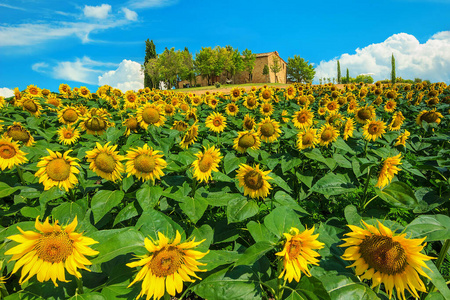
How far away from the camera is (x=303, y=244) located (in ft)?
5.08

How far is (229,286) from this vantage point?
1.68 meters

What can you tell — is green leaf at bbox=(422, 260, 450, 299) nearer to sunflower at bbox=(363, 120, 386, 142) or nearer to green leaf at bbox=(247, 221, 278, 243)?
green leaf at bbox=(247, 221, 278, 243)

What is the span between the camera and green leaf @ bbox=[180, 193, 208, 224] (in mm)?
2265

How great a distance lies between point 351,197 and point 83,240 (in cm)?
399

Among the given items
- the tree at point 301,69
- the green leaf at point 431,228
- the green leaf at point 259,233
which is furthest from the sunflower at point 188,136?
the tree at point 301,69

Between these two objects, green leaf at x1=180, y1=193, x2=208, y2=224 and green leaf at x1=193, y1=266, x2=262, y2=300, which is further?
green leaf at x1=180, y1=193, x2=208, y2=224

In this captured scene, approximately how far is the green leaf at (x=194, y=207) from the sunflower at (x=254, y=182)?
54 centimetres

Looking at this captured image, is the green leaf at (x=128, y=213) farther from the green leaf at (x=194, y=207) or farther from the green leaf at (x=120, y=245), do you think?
the green leaf at (x=120, y=245)

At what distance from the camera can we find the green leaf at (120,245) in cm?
151

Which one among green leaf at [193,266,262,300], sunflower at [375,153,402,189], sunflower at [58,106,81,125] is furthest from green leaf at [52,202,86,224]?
sunflower at [58,106,81,125]

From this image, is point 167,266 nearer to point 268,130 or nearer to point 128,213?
point 128,213

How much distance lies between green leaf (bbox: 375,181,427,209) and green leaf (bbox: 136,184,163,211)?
7.90 ft

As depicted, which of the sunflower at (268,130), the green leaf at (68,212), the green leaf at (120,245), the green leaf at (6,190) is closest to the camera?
the green leaf at (120,245)

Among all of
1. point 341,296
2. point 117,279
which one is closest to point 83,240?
point 117,279
